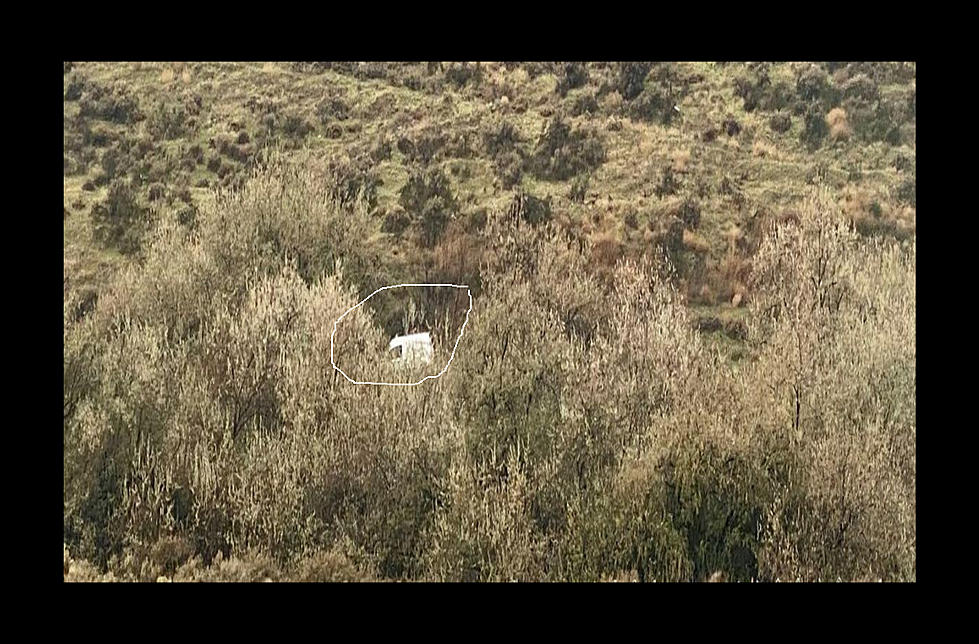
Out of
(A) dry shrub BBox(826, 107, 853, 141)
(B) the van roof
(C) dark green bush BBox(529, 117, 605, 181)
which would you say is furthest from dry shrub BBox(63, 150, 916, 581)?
(A) dry shrub BBox(826, 107, 853, 141)

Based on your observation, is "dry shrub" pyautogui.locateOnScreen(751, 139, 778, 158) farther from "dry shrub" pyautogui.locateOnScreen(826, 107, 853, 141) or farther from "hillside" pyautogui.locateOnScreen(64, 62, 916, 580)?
"dry shrub" pyautogui.locateOnScreen(826, 107, 853, 141)

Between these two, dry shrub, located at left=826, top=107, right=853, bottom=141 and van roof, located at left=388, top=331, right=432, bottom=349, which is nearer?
van roof, located at left=388, top=331, right=432, bottom=349

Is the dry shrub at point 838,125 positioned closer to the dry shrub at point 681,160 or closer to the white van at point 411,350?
the dry shrub at point 681,160

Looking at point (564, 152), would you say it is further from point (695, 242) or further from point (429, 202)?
point (695, 242)

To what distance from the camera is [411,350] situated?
738 cm

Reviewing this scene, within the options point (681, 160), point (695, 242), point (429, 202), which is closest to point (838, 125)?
point (681, 160)

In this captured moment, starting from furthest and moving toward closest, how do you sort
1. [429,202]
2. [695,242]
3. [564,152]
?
1. [564,152]
2. [429,202]
3. [695,242]

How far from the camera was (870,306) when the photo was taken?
729 centimetres

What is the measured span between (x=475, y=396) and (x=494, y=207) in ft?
4.76

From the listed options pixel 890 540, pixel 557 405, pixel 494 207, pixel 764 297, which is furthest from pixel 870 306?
pixel 494 207

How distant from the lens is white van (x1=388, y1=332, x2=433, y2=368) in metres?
7.33

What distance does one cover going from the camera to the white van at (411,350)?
7.33 metres

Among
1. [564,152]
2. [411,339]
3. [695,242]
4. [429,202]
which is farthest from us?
[564,152]

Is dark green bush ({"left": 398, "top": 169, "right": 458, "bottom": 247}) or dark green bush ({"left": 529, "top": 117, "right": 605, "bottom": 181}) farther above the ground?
dark green bush ({"left": 529, "top": 117, "right": 605, "bottom": 181})
